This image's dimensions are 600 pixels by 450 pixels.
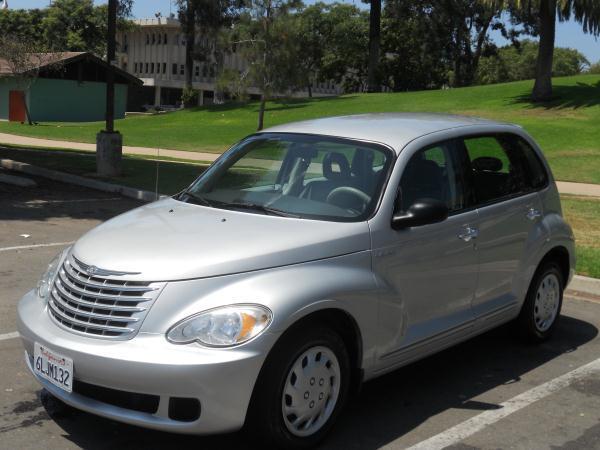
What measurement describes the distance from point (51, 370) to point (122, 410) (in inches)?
18.7

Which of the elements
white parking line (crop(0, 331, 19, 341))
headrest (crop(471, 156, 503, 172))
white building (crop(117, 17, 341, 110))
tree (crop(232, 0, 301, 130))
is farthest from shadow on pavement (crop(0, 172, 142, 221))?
white building (crop(117, 17, 341, 110))

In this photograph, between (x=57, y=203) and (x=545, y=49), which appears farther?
(x=545, y=49)

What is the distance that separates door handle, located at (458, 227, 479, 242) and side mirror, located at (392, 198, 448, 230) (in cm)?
50

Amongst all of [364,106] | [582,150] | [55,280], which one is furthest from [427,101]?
[55,280]

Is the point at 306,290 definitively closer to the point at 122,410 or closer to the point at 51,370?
the point at 122,410

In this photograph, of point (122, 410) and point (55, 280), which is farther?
point (55, 280)

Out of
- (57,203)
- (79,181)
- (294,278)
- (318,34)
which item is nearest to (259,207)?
(294,278)

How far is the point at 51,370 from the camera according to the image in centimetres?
402

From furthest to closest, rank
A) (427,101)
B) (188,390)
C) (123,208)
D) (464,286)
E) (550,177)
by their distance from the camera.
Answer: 1. (427,101)
2. (123,208)
3. (550,177)
4. (464,286)
5. (188,390)

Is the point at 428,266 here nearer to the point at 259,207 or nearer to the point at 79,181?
the point at 259,207

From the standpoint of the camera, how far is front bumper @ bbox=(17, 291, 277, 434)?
12.0 ft

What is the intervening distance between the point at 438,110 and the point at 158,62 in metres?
56.3

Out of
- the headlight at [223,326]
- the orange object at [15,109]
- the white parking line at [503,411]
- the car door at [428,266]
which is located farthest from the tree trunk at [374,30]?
the headlight at [223,326]

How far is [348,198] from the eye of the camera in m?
4.77
